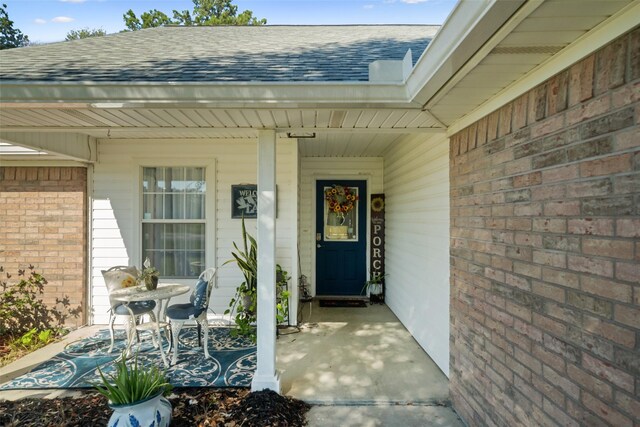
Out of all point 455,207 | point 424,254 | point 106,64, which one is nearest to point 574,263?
point 455,207

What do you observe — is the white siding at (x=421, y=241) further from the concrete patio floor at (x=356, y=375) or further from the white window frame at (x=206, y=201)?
the white window frame at (x=206, y=201)

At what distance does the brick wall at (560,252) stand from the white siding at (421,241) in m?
0.67

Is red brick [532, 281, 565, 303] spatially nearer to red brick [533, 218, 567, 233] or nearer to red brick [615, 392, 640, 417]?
red brick [533, 218, 567, 233]

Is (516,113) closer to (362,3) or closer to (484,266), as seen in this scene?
(484,266)

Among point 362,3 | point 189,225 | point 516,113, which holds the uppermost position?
point 362,3

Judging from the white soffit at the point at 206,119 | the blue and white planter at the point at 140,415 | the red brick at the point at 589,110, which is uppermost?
the white soffit at the point at 206,119

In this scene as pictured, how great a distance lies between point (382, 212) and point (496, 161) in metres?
3.71

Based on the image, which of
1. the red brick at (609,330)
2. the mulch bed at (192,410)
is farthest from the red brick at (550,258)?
the mulch bed at (192,410)

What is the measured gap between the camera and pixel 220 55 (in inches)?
121

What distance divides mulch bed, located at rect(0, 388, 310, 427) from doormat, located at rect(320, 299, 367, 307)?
2.76 metres

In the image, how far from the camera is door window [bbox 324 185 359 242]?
231 inches

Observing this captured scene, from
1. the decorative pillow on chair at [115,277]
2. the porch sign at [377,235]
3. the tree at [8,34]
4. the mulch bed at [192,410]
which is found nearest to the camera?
the mulch bed at [192,410]

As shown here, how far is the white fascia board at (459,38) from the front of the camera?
1202mm

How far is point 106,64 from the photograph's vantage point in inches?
106
